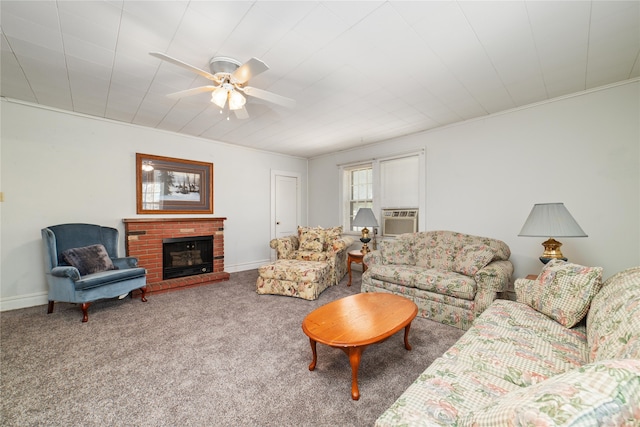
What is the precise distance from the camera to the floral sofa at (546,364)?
1.83ft

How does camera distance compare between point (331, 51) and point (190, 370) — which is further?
point (331, 51)

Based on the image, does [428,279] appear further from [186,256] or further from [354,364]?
[186,256]

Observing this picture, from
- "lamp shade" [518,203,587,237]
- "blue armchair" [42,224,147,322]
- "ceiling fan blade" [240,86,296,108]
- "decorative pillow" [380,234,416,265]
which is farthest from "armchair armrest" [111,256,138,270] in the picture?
"lamp shade" [518,203,587,237]

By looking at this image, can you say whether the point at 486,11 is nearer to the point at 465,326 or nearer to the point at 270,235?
the point at 465,326

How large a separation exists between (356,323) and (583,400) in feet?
4.71

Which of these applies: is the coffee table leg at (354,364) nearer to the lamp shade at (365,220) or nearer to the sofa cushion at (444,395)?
the sofa cushion at (444,395)

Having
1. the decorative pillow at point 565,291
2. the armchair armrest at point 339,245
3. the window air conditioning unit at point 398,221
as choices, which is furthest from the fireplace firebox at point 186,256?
the decorative pillow at point 565,291

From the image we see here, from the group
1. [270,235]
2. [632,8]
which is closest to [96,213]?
[270,235]

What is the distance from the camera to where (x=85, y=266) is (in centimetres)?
301

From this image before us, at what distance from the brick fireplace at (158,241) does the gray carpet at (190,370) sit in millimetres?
877

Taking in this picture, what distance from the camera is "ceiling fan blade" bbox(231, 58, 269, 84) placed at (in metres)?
1.83

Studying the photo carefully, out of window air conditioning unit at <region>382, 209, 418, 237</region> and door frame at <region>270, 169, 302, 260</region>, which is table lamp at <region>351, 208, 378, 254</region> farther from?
door frame at <region>270, 169, 302, 260</region>

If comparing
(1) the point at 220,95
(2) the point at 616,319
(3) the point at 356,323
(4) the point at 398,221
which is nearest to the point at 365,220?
(4) the point at 398,221

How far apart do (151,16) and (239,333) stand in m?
2.62
